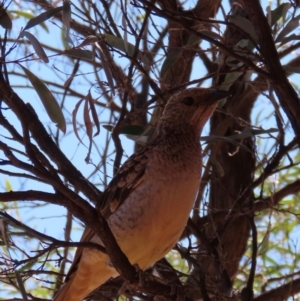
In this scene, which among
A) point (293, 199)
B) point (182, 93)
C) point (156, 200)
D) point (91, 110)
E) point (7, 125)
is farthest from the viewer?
point (293, 199)

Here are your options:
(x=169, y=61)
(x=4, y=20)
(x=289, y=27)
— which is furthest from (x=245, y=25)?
(x=4, y=20)

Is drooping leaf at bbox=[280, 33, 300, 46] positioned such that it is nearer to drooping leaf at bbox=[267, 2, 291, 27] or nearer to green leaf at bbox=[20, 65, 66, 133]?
drooping leaf at bbox=[267, 2, 291, 27]

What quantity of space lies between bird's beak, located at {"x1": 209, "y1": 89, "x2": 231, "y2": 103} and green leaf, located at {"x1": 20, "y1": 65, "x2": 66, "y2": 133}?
2.22ft

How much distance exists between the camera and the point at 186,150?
2635 mm

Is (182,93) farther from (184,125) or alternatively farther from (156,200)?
(156,200)

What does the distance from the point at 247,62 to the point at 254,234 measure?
734mm

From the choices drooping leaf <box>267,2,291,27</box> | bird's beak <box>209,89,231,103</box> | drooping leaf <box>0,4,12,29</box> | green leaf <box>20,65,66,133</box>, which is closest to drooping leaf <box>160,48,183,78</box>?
bird's beak <box>209,89,231,103</box>

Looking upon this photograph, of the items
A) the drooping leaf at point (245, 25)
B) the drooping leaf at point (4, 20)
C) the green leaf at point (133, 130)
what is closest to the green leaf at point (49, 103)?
the drooping leaf at point (4, 20)

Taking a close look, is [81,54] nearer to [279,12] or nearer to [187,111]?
[187,111]

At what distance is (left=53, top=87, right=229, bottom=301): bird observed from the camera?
2.46 meters

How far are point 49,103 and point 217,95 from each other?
0.70m

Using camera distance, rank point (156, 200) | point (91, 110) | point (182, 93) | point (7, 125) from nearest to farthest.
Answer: point (7, 125)
point (91, 110)
point (156, 200)
point (182, 93)

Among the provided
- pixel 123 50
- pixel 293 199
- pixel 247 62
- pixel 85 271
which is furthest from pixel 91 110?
pixel 293 199

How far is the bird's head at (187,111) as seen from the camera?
2.78 meters
